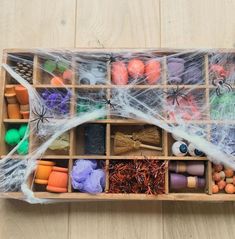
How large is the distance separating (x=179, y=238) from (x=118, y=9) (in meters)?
0.46

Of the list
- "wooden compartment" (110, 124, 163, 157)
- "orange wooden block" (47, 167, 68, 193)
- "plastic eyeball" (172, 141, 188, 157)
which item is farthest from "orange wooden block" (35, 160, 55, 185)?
"plastic eyeball" (172, 141, 188, 157)

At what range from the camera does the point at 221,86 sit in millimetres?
664

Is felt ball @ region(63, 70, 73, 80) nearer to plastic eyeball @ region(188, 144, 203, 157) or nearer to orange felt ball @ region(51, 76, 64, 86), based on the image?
orange felt ball @ region(51, 76, 64, 86)

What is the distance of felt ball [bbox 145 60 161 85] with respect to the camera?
66 cm

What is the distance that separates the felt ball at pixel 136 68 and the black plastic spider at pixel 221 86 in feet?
0.41

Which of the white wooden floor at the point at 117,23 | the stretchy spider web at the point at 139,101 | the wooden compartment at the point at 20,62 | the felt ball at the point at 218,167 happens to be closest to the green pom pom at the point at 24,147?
the stretchy spider web at the point at 139,101

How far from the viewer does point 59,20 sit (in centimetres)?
78

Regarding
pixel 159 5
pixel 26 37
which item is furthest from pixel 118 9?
pixel 26 37

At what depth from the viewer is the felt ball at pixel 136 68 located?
0.66m

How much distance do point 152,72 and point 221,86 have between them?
0.12 meters

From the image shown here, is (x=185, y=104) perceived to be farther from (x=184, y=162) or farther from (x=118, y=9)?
(x=118, y=9)

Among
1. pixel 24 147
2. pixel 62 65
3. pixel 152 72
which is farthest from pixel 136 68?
pixel 24 147

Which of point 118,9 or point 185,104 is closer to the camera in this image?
point 185,104

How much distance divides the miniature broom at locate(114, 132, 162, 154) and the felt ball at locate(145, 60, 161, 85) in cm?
10
